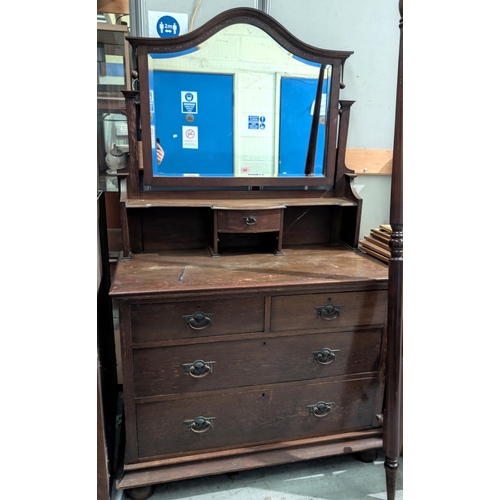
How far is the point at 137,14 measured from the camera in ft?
5.27

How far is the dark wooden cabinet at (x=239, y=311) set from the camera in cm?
138

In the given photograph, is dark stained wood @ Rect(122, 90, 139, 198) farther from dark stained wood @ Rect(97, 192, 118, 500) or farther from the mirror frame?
dark stained wood @ Rect(97, 192, 118, 500)

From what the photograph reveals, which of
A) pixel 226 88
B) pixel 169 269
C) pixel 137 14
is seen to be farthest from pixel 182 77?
pixel 169 269

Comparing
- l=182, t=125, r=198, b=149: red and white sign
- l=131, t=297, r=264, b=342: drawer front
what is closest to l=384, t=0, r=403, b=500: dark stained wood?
l=131, t=297, r=264, b=342: drawer front

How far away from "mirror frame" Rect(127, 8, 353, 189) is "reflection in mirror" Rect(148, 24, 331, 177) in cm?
2

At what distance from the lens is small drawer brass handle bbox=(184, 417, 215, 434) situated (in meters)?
1.46

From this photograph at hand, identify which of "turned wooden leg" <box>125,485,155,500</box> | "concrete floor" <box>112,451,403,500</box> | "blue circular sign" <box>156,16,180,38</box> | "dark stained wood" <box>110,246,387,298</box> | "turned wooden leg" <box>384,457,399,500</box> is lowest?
"concrete floor" <box>112,451,403,500</box>

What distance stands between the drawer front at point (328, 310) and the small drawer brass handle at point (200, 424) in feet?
1.33

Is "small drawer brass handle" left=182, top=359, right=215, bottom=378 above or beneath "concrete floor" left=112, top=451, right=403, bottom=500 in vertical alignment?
above

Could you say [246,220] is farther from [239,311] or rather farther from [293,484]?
[293,484]

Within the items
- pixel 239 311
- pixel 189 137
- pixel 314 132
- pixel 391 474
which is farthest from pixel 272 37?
pixel 391 474

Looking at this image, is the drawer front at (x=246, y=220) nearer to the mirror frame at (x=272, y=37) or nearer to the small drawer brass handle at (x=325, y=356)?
the mirror frame at (x=272, y=37)

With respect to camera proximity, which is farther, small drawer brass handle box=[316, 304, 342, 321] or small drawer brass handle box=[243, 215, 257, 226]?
small drawer brass handle box=[243, 215, 257, 226]

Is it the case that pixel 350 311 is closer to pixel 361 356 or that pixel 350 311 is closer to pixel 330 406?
pixel 361 356
